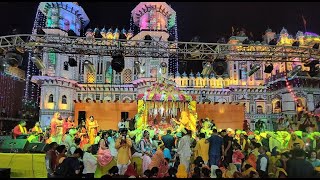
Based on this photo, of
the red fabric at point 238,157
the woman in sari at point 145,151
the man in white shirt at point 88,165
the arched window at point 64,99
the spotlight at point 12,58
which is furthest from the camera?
the arched window at point 64,99

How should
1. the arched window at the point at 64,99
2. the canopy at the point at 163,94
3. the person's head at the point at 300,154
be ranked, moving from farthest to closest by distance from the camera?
the arched window at the point at 64,99 < the canopy at the point at 163,94 < the person's head at the point at 300,154

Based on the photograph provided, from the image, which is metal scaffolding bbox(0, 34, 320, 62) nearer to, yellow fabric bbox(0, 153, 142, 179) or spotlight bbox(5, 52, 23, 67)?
spotlight bbox(5, 52, 23, 67)

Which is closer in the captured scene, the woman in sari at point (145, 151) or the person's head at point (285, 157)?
the person's head at point (285, 157)

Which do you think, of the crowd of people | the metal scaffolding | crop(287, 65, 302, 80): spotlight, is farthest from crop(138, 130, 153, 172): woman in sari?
crop(287, 65, 302, 80): spotlight

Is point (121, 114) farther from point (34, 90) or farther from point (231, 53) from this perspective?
point (34, 90)

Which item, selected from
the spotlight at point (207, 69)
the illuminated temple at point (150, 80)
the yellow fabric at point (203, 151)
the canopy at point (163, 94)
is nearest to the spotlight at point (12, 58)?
the yellow fabric at point (203, 151)

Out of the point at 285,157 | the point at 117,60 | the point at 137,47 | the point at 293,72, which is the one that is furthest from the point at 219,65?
the point at 293,72

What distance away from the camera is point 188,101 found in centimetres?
2148

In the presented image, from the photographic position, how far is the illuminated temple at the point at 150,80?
96.2 feet

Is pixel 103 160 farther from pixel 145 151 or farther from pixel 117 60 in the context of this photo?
pixel 117 60

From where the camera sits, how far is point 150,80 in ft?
96.4

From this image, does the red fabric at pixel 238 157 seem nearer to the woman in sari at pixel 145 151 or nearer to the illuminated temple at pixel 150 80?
the woman in sari at pixel 145 151

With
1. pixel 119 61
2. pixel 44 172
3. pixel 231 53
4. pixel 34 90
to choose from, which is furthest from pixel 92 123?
pixel 34 90

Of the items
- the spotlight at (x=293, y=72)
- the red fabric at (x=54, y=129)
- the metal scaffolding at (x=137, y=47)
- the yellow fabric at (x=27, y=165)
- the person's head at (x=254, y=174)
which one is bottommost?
the yellow fabric at (x=27, y=165)
